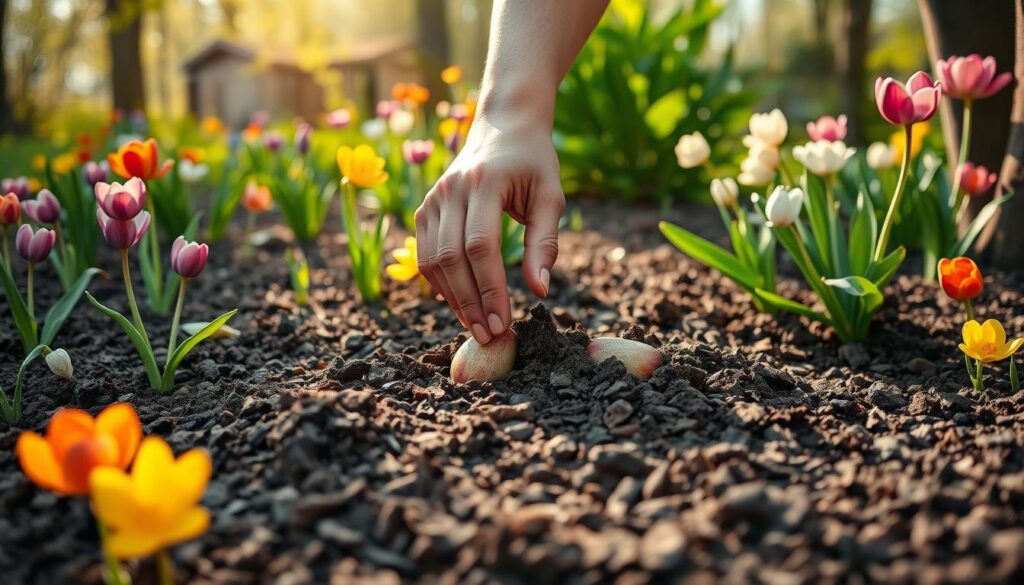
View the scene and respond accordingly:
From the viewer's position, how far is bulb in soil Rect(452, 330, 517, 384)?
5.16ft

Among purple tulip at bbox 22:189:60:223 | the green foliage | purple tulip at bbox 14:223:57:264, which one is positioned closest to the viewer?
purple tulip at bbox 14:223:57:264

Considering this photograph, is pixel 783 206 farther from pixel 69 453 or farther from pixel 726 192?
pixel 69 453

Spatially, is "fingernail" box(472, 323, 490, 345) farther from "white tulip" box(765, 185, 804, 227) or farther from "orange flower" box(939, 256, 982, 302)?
"orange flower" box(939, 256, 982, 302)

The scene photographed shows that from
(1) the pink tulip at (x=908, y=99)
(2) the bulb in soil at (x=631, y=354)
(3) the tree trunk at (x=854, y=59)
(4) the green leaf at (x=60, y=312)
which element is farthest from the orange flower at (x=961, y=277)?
(3) the tree trunk at (x=854, y=59)

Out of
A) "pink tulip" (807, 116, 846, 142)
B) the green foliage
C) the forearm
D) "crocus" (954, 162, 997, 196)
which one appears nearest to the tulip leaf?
the forearm

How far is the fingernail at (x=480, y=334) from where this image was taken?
4.94 ft

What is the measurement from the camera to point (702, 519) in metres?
1.01

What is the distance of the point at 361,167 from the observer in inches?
88.9

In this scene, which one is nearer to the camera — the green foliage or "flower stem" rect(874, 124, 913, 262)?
"flower stem" rect(874, 124, 913, 262)

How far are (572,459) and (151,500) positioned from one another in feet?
2.05

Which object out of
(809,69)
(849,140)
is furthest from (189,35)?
(849,140)

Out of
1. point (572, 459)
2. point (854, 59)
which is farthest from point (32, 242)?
point (854, 59)

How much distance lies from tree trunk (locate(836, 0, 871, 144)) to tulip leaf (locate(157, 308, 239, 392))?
5820mm

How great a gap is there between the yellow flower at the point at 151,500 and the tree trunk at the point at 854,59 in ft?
20.7
